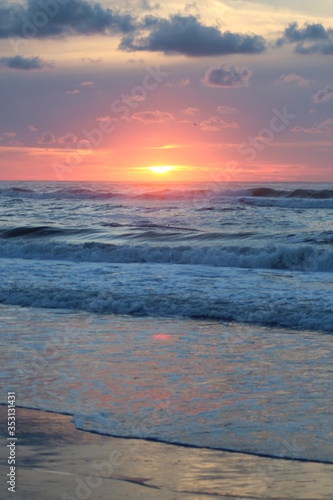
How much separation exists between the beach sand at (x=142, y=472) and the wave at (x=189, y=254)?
13305 millimetres

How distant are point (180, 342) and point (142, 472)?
4.34 metres

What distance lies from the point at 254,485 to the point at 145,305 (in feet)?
24.6

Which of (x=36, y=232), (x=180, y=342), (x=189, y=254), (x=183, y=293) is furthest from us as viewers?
(x=36, y=232)

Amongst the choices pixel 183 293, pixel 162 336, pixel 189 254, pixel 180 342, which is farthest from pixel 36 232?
pixel 180 342

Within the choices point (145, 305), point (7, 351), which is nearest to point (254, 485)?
point (7, 351)

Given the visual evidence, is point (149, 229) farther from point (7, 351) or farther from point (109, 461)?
point (109, 461)

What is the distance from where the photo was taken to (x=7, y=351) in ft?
26.9

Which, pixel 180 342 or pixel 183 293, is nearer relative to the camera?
pixel 180 342

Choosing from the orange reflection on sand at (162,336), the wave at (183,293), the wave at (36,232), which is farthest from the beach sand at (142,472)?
the wave at (36,232)

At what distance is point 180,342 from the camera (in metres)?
8.84

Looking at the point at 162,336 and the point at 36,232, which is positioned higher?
the point at 36,232

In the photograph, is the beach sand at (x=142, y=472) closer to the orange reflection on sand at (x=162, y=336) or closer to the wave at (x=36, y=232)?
the orange reflection on sand at (x=162, y=336)

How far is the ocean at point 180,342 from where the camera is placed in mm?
5672

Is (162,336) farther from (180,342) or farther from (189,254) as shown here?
(189,254)
